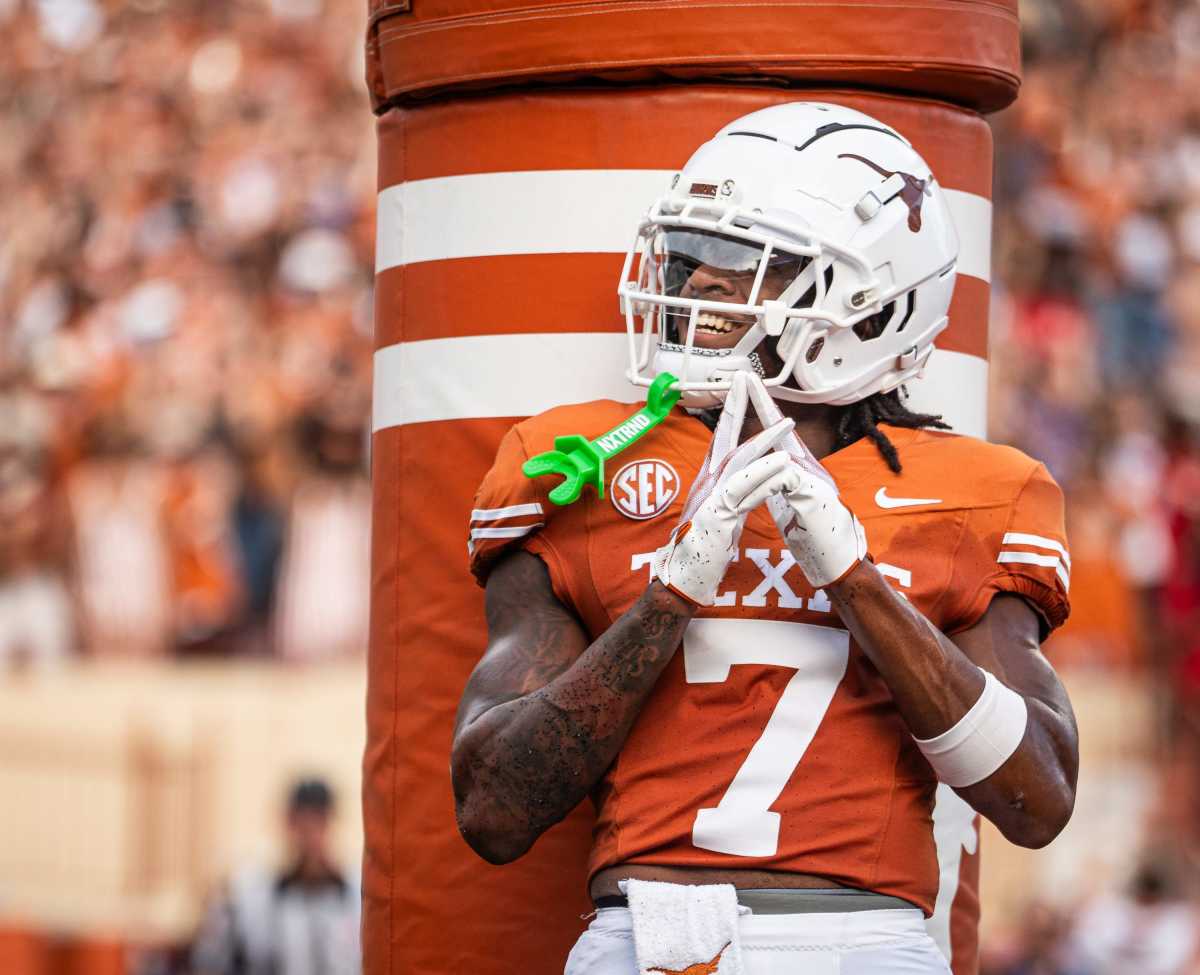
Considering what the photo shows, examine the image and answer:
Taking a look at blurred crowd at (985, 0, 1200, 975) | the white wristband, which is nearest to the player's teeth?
the white wristband

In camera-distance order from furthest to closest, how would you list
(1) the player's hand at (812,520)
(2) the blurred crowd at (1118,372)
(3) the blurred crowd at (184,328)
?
A: (3) the blurred crowd at (184,328)
(2) the blurred crowd at (1118,372)
(1) the player's hand at (812,520)

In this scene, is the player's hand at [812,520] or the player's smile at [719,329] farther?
the player's smile at [719,329]

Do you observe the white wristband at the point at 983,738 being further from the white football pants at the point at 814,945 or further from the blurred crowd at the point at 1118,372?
the blurred crowd at the point at 1118,372

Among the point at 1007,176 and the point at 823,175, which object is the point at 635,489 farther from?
the point at 1007,176

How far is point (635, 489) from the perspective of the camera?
→ 2549mm

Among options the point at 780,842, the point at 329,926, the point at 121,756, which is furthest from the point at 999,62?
the point at 121,756

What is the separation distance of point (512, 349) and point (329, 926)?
4.09 meters

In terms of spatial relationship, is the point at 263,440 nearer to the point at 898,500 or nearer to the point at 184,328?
the point at 184,328

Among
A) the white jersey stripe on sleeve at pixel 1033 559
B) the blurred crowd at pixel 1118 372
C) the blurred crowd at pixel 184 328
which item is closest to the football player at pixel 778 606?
the white jersey stripe on sleeve at pixel 1033 559

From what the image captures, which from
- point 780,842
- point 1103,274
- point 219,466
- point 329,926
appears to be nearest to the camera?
point 780,842

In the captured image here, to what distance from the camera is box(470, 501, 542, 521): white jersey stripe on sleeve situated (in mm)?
2557

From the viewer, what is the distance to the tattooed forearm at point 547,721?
7.72 feet

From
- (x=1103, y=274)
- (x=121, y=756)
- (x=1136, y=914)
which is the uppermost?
(x=1103, y=274)

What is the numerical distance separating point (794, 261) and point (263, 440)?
6.18 metres
